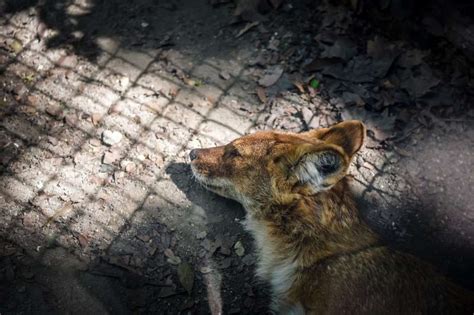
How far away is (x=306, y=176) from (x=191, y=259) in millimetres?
1515

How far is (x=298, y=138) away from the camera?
4.50 m

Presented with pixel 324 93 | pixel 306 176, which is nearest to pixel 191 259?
pixel 306 176

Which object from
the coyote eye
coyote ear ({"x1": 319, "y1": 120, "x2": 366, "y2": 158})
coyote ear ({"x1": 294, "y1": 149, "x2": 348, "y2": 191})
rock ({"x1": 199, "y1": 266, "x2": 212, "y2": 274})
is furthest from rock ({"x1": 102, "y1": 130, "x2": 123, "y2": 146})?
the coyote eye

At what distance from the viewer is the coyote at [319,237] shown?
399 centimetres

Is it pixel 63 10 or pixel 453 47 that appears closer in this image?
pixel 453 47

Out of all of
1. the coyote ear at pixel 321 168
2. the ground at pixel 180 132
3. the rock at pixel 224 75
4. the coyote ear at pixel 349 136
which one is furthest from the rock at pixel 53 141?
the coyote ear at pixel 349 136

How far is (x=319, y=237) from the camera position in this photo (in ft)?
13.9

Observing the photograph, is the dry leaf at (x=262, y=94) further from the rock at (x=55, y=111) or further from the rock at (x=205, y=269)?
the rock at (x=55, y=111)

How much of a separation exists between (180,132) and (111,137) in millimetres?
782

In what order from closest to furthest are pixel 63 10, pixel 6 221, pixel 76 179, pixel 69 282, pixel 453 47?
pixel 69 282
pixel 6 221
pixel 76 179
pixel 453 47
pixel 63 10

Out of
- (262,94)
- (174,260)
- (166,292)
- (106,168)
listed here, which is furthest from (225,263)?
(262,94)

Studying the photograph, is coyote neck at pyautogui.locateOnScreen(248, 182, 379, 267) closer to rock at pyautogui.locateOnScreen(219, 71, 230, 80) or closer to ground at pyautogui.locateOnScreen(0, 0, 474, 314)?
ground at pyautogui.locateOnScreen(0, 0, 474, 314)

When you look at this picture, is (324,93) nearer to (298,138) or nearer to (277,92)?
(277,92)

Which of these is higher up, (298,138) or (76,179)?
(298,138)
